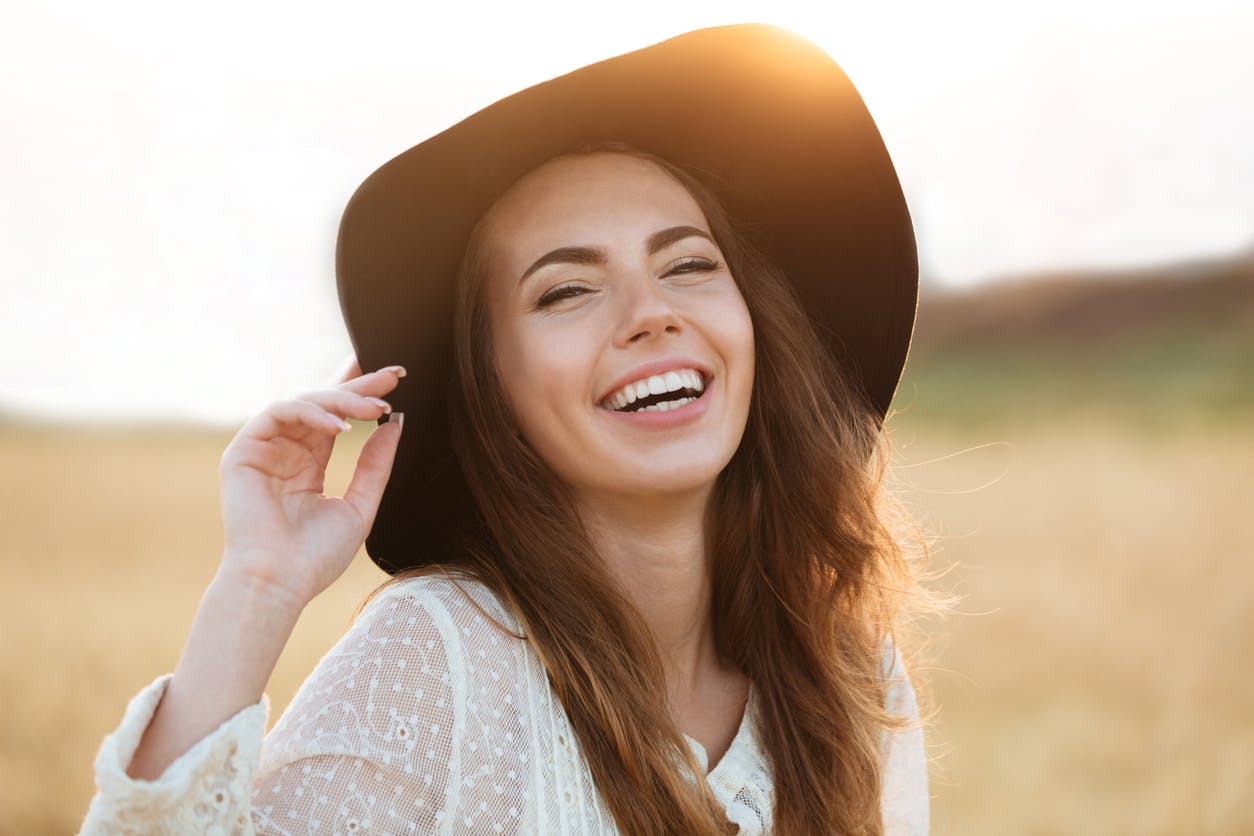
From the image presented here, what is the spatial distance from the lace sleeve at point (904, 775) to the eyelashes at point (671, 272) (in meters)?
1.23

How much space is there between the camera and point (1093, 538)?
9.59 metres

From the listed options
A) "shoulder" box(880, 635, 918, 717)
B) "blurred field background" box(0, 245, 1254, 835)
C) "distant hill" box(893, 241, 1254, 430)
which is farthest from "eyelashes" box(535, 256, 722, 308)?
"distant hill" box(893, 241, 1254, 430)

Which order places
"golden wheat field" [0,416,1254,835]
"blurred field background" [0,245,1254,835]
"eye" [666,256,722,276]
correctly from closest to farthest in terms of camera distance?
"eye" [666,256,722,276]
"golden wheat field" [0,416,1254,835]
"blurred field background" [0,245,1254,835]

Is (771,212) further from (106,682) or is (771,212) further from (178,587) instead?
(178,587)

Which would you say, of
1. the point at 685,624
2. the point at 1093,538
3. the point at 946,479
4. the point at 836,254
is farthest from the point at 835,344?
the point at 946,479

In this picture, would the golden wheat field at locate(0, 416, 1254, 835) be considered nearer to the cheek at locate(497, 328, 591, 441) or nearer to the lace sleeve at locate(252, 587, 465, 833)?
the cheek at locate(497, 328, 591, 441)

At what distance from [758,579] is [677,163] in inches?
41.5

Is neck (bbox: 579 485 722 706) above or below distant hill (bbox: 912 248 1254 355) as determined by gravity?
below

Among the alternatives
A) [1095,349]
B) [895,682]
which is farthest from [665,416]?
[1095,349]

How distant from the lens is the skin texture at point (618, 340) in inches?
96.4

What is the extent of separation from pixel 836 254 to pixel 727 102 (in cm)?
51

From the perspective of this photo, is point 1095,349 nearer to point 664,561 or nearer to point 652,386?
point 664,561

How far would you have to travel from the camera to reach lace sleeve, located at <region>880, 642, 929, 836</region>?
9.69ft

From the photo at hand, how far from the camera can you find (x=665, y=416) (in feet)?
8.07
